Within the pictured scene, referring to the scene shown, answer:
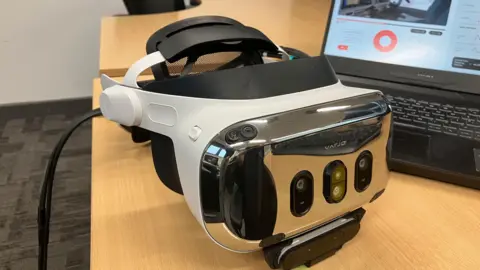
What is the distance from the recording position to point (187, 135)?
44cm

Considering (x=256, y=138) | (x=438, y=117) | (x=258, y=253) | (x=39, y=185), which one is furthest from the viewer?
(x=39, y=185)

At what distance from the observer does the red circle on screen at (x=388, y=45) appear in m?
0.77

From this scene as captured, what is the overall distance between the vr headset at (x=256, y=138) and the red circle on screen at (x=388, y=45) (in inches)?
11.5

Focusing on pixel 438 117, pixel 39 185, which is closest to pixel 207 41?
pixel 438 117

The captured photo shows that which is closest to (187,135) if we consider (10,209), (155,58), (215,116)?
(215,116)

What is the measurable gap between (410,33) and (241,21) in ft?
2.06

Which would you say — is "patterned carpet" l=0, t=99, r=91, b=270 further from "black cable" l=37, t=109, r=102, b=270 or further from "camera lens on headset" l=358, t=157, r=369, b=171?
"camera lens on headset" l=358, t=157, r=369, b=171

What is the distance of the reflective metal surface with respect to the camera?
1.33ft

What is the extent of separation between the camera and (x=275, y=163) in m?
0.41

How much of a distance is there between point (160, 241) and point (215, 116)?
176 mm

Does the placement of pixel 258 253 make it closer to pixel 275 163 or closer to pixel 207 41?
pixel 275 163

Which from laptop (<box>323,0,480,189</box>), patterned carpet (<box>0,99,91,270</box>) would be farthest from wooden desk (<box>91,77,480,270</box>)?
patterned carpet (<box>0,99,91,270</box>)

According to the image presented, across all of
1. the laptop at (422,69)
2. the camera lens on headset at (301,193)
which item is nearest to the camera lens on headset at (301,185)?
the camera lens on headset at (301,193)

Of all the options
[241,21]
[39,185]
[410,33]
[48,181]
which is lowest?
[39,185]
